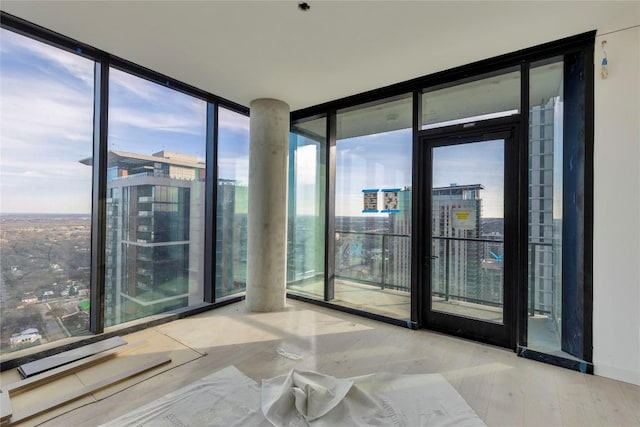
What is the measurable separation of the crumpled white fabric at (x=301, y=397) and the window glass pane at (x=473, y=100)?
9.82 ft

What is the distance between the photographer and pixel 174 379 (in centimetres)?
250

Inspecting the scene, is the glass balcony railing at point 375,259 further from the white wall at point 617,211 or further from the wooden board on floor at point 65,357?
the wooden board on floor at point 65,357

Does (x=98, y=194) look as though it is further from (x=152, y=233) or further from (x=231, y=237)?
(x=231, y=237)

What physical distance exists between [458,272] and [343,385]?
1.98 meters

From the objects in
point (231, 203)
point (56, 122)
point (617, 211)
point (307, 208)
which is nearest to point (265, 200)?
point (231, 203)

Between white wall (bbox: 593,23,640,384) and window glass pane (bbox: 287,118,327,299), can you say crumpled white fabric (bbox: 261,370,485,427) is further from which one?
window glass pane (bbox: 287,118,327,299)

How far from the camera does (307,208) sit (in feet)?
16.3

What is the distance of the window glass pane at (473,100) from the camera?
125 inches

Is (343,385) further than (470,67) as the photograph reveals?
No

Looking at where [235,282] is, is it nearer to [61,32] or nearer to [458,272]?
[458,272]

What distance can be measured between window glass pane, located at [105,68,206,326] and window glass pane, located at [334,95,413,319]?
2097 millimetres

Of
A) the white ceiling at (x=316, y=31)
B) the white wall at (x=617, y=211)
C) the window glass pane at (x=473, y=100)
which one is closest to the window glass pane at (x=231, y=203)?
the white ceiling at (x=316, y=31)

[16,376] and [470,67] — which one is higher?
[470,67]

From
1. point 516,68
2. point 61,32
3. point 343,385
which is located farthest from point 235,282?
point 516,68
